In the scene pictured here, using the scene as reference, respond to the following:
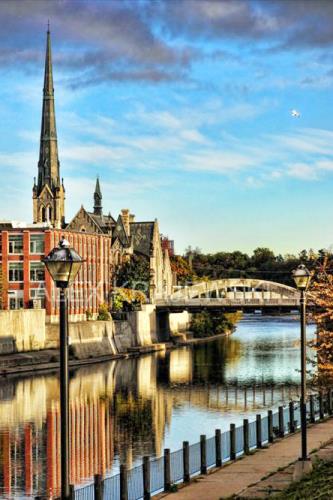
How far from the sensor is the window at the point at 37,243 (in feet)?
392

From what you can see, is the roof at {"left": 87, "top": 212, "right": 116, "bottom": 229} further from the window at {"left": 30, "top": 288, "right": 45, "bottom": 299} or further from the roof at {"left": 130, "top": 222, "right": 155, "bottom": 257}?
the window at {"left": 30, "top": 288, "right": 45, "bottom": 299}

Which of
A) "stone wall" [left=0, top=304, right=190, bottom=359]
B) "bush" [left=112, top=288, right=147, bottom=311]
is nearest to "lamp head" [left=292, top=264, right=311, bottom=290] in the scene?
"stone wall" [left=0, top=304, right=190, bottom=359]

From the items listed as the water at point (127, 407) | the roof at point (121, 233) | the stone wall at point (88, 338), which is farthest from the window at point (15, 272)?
the roof at point (121, 233)

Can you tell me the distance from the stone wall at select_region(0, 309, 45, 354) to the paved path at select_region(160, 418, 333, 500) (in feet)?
199

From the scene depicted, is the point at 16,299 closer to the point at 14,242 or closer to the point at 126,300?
the point at 14,242

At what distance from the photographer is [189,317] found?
17262cm

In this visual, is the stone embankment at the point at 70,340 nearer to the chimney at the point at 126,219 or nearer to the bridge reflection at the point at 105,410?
the bridge reflection at the point at 105,410

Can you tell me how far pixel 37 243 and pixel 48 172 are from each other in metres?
80.2

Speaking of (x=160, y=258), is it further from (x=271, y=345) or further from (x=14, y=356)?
(x=14, y=356)

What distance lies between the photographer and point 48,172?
19838cm

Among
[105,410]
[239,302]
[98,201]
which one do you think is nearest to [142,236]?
[98,201]

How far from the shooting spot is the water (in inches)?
1933

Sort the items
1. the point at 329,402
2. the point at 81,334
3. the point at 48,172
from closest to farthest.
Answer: the point at 329,402, the point at 81,334, the point at 48,172

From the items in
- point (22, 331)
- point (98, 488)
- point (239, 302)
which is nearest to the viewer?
point (98, 488)
